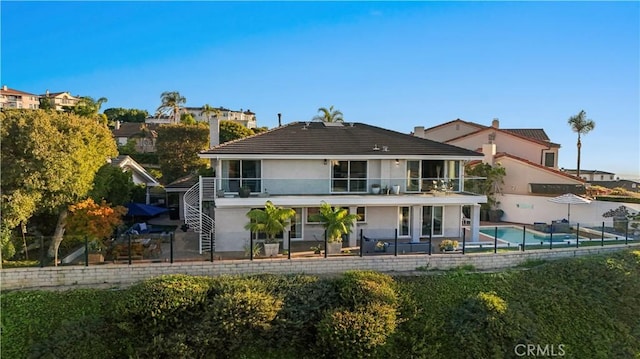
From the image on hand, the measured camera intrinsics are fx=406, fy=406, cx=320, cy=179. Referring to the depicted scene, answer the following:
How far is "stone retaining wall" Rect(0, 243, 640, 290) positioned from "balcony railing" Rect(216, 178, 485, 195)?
4.51 meters

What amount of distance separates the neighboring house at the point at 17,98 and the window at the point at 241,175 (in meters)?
77.4

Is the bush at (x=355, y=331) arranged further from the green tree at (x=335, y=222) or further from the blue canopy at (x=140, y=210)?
the blue canopy at (x=140, y=210)

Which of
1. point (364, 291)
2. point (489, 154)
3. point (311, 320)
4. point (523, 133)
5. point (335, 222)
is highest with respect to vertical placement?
point (523, 133)

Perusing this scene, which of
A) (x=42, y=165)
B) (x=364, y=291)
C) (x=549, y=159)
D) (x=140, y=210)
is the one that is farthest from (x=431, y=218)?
(x=549, y=159)

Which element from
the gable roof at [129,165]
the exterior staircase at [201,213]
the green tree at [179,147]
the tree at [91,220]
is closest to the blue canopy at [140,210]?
the gable roof at [129,165]

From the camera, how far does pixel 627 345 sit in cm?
1555

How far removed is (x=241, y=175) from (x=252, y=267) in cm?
577

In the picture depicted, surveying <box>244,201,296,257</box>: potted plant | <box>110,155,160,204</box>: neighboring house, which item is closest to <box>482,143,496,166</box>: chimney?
<box>244,201,296,257</box>: potted plant

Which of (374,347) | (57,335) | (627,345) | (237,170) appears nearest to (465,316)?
(374,347)

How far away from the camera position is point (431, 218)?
72.3 ft

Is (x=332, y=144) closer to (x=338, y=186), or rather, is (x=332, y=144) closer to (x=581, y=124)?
(x=338, y=186)

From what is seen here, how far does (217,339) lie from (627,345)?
605 inches

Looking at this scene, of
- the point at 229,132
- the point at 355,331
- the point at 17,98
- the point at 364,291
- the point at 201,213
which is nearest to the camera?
the point at 355,331

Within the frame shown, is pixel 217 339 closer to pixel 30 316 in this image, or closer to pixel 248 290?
pixel 248 290
